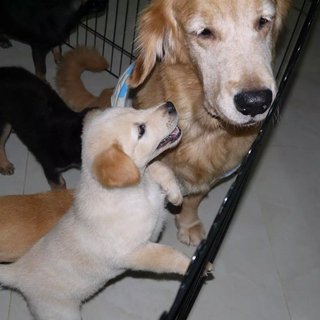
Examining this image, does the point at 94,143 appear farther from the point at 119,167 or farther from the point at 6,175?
the point at 6,175

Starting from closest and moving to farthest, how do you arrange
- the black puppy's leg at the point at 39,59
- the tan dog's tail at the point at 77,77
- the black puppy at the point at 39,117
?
the black puppy at the point at 39,117, the tan dog's tail at the point at 77,77, the black puppy's leg at the point at 39,59

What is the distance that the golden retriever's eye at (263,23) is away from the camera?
140 cm

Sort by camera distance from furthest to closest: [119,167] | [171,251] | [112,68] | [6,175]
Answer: [112,68], [6,175], [171,251], [119,167]

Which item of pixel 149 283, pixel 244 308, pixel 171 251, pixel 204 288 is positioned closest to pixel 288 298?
pixel 244 308

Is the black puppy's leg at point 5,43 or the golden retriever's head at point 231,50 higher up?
the golden retriever's head at point 231,50

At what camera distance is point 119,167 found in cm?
120

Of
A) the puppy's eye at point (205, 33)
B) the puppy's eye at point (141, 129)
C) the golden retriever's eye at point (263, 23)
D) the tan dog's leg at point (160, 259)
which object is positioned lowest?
the tan dog's leg at point (160, 259)

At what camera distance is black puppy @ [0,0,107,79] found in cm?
227

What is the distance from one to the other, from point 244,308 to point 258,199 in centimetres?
54

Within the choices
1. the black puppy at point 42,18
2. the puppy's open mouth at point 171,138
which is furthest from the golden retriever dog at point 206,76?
the black puppy at point 42,18

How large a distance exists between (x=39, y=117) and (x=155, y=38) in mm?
606

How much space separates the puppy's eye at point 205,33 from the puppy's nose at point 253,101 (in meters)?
0.21

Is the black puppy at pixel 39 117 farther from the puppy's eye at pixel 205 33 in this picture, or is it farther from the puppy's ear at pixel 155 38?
the puppy's eye at pixel 205 33

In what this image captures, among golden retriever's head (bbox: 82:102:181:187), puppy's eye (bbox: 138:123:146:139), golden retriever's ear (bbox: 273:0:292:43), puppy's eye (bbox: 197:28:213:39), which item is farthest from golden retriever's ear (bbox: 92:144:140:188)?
golden retriever's ear (bbox: 273:0:292:43)
